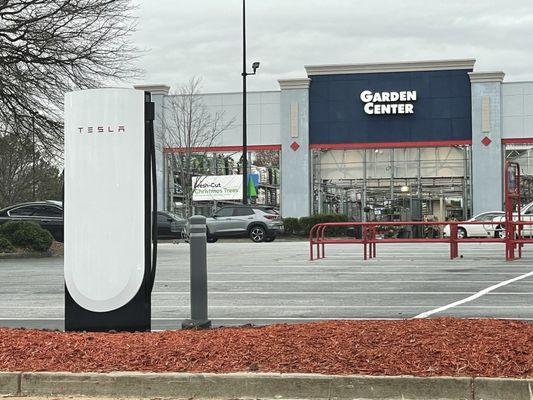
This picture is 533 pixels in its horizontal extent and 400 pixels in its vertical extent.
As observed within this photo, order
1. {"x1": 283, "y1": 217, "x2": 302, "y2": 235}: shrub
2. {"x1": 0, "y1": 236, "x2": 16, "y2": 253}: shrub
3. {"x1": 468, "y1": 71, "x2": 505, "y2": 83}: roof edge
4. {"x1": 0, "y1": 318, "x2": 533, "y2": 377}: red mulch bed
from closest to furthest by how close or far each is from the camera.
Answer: {"x1": 0, "y1": 318, "x2": 533, "y2": 377}: red mulch bed → {"x1": 0, "y1": 236, "x2": 16, "y2": 253}: shrub → {"x1": 283, "y1": 217, "x2": 302, "y2": 235}: shrub → {"x1": 468, "y1": 71, "x2": 505, "y2": 83}: roof edge

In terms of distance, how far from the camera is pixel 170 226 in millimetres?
30422

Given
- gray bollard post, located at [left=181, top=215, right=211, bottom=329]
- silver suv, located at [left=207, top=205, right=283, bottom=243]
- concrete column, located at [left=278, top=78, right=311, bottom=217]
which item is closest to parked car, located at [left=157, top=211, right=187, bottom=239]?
silver suv, located at [left=207, top=205, right=283, bottom=243]

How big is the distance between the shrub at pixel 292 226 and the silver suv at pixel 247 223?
419 centimetres

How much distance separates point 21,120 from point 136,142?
15.8 meters

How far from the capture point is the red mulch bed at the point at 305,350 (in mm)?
5586

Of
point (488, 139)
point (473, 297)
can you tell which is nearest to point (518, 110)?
point (488, 139)

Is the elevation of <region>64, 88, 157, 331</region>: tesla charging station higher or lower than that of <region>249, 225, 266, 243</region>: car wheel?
higher

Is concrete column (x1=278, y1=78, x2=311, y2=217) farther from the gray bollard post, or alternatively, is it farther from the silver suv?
the gray bollard post

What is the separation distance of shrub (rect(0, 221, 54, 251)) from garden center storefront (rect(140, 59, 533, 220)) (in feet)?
66.6

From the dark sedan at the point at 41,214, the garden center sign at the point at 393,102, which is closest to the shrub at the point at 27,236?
the dark sedan at the point at 41,214

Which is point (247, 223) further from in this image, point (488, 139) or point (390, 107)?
point (488, 139)

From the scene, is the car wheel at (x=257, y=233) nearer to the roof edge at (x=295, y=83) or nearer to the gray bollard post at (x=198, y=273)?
the roof edge at (x=295, y=83)

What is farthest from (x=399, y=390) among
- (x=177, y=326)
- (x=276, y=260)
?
(x=276, y=260)

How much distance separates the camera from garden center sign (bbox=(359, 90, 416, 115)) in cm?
3944
